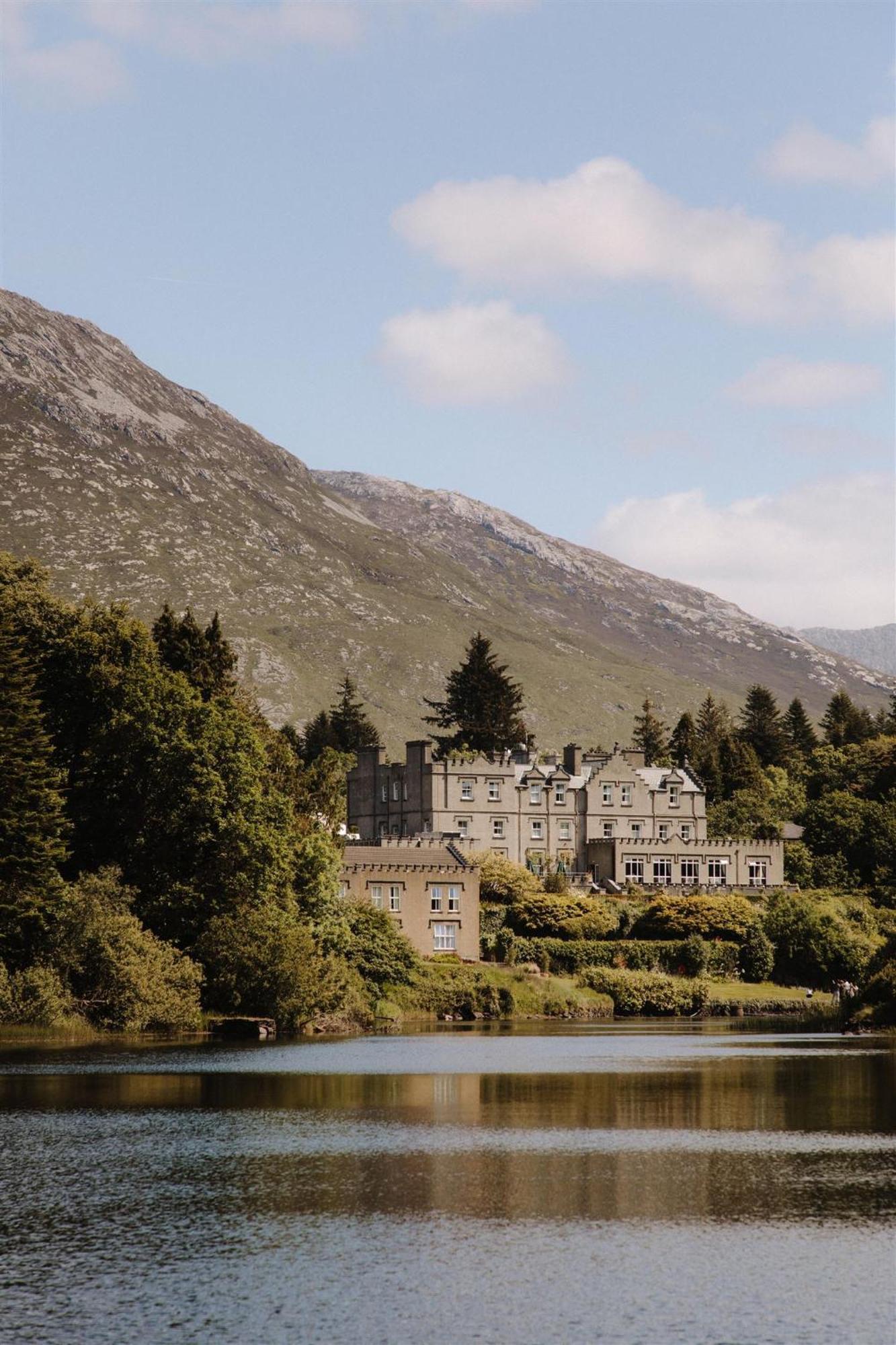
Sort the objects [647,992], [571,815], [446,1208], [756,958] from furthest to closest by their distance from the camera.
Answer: [571,815], [756,958], [647,992], [446,1208]

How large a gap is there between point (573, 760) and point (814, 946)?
35775 millimetres

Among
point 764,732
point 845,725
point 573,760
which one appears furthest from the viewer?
point 764,732

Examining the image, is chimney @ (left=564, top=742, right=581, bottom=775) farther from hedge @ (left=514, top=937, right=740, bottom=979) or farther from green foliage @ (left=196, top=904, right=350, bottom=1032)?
green foliage @ (left=196, top=904, right=350, bottom=1032)

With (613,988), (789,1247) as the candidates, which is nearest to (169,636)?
(613,988)

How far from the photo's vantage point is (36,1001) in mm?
68250

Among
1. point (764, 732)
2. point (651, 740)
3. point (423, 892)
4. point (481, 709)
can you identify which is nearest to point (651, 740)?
point (651, 740)

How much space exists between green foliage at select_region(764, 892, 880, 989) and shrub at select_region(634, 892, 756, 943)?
7.19 ft

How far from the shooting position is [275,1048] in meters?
65.7

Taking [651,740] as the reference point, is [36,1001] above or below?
below

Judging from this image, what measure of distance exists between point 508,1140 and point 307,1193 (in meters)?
8.12

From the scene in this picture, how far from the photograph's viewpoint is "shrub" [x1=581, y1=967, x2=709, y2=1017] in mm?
103062

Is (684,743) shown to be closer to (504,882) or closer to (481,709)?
(481,709)

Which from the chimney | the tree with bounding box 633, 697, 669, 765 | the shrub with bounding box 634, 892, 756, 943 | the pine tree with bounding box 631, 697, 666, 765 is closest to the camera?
the shrub with bounding box 634, 892, 756, 943

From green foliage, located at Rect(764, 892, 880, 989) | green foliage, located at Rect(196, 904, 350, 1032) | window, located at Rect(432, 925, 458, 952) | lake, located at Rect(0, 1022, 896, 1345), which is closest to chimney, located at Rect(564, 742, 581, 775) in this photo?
green foliage, located at Rect(764, 892, 880, 989)
